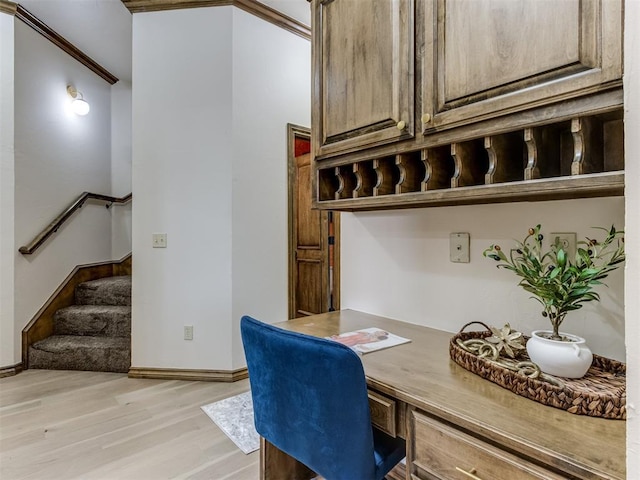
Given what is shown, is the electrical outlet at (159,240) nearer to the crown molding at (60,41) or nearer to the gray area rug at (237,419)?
the gray area rug at (237,419)

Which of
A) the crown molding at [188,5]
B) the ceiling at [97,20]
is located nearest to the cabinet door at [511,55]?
the ceiling at [97,20]

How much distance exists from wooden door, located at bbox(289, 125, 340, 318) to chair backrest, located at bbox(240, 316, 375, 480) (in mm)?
2044

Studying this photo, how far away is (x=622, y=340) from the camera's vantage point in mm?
997

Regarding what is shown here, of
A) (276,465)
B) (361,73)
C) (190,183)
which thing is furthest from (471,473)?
(190,183)

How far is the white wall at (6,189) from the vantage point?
109 inches

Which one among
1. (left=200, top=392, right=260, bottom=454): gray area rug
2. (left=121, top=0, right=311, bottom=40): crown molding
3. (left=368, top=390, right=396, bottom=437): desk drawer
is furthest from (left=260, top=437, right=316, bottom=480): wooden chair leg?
(left=121, top=0, right=311, bottom=40): crown molding

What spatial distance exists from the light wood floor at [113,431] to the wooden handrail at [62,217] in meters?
1.05

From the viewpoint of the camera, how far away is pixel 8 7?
2732mm

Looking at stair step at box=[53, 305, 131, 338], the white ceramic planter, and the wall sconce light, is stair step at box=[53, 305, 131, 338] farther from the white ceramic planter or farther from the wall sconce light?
the white ceramic planter

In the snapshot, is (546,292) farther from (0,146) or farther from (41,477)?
(0,146)

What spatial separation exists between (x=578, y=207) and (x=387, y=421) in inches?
34.2

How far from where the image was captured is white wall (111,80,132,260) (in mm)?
4289

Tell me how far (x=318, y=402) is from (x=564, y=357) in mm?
638

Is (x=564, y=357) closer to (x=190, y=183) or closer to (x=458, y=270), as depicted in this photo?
(x=458, y=270)
